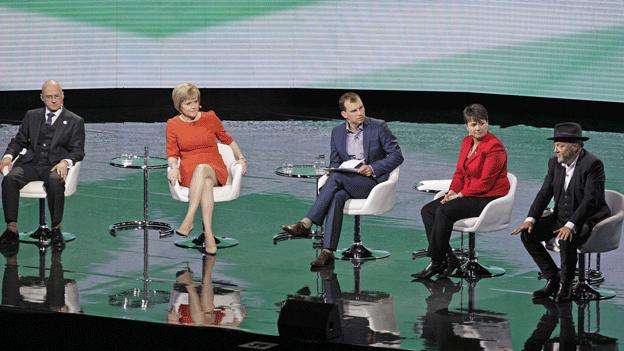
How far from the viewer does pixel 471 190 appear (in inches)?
281

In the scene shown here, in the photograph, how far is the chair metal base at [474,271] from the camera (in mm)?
7176

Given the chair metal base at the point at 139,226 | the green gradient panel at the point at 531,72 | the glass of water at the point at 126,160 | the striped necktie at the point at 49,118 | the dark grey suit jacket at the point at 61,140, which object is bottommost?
the chair metal base at the point at 139,226

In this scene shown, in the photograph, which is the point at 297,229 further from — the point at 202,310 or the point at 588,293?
the point at 588,293

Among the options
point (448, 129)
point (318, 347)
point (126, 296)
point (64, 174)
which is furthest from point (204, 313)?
point (448, 129)

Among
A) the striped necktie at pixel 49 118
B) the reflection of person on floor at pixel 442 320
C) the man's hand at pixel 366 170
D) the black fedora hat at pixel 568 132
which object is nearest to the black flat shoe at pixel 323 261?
the man's hand at pixel 366 170

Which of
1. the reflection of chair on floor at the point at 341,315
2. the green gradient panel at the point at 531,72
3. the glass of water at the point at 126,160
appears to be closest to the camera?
the reflection of chair on floor at the point at 341,315

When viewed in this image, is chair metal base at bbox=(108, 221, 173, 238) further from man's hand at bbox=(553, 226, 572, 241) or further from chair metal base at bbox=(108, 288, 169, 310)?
man's hand at bbox=(553, 226, 572, 241)

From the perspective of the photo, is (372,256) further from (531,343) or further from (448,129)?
(448,129)

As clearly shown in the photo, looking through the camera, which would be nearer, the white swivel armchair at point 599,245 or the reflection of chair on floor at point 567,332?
the reflection of chair on floor at point 567,332

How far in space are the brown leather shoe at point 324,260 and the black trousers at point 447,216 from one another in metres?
0.67

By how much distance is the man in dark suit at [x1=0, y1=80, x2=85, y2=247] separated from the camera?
311 inches

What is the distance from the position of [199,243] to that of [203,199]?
38 centimetres

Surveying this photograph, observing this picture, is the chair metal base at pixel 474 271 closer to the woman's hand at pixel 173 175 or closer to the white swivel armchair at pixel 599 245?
the white swivel armchair at pixel 599 245

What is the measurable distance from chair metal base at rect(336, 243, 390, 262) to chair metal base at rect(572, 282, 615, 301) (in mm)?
1416
